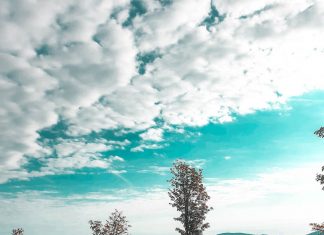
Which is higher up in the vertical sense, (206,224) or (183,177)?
(183,177)

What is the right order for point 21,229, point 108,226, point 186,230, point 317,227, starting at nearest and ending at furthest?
point 317,227, point 186,230, point 108,226, point 21,229

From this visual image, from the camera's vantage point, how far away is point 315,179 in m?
25.8

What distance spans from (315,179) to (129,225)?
5374 centimetres

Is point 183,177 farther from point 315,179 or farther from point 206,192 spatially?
point 315,179

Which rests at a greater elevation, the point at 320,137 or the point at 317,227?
the point at 320,137

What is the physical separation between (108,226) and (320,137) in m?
55.5

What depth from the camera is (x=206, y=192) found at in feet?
170

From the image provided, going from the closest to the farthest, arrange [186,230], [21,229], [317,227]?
[317,227]
[186,230]
[21,229]

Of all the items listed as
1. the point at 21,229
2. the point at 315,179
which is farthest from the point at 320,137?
the point at 21,229

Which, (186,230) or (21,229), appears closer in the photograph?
(186,230)

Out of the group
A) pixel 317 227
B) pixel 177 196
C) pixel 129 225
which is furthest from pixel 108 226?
pixel 317 227

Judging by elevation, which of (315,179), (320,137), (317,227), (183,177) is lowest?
(317,227)

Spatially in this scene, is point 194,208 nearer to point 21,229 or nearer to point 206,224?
point 206,224

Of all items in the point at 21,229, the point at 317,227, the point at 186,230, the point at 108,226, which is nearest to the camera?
the point at 317,227
